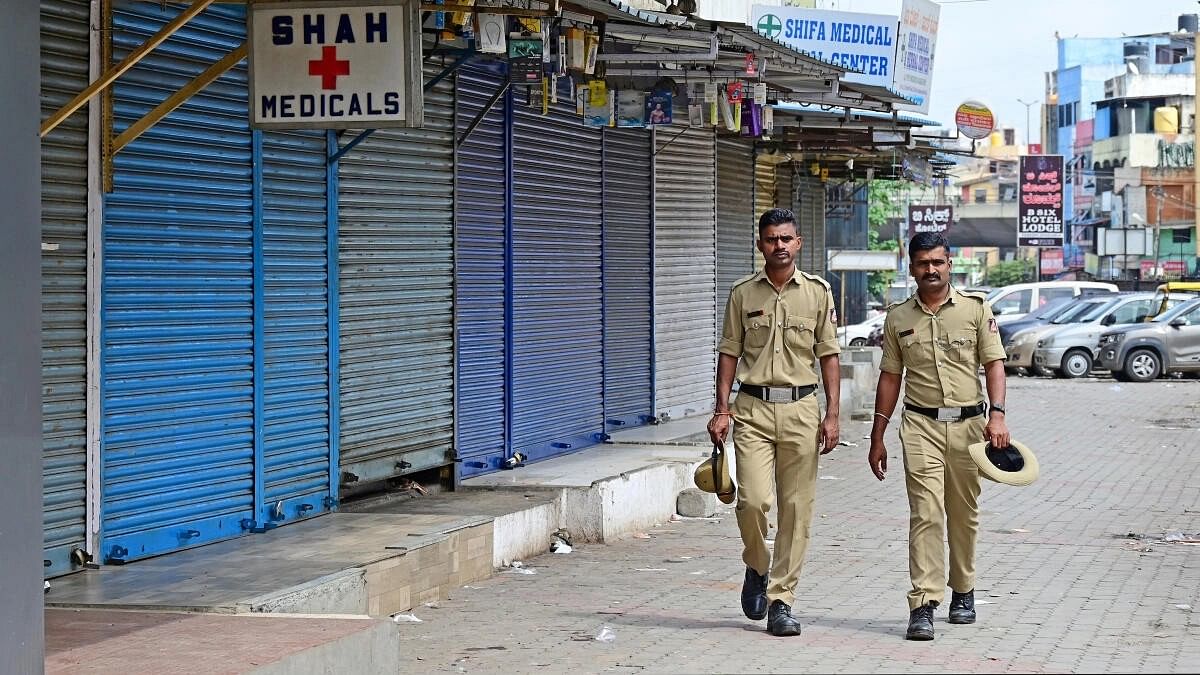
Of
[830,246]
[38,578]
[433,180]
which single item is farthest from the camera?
[830,246]

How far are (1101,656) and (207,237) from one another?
5113 millimetres

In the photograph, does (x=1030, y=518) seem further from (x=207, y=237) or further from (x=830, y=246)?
(x=830, y=246)

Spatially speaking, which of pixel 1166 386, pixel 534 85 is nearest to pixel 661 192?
pixel 534 85

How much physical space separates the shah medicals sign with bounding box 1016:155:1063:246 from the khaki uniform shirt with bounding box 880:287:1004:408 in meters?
49.1

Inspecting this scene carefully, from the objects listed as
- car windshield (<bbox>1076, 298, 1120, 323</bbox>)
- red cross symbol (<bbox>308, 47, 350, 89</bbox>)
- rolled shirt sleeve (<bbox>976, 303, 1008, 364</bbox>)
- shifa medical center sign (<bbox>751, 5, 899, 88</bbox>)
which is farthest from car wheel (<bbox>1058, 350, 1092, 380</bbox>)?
red cross symbol (<bbox>308, 47, 350, 89</bbox>)

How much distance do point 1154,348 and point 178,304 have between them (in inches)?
1013

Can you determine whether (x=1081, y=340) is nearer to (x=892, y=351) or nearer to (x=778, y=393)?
(x=892, y=351)

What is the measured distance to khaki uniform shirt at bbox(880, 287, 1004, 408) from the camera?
8047 mm

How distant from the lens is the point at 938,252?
808cm

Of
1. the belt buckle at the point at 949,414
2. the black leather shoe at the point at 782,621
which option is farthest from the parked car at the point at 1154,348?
the black leather shoe at the point at 782,621

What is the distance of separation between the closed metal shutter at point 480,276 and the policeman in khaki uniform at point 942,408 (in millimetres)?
4769

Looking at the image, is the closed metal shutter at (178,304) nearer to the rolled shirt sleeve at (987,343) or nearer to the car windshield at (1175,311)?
the rolled shirt sleeve at (987,343)

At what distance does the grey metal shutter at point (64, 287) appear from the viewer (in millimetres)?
7852

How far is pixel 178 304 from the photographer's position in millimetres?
8836
